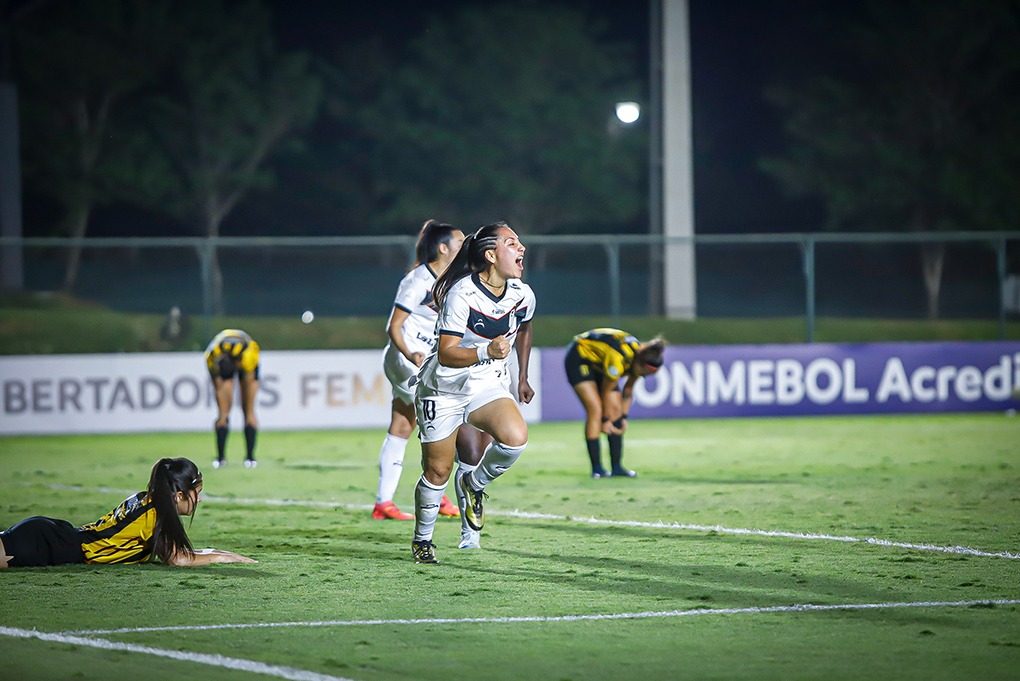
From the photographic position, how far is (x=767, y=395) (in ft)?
73.4

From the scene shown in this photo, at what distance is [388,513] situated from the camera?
1132 centimetres

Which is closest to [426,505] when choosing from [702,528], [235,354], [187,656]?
→ [702,528]

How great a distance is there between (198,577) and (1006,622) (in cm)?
446

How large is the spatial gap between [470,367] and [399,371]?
2375 millimetres

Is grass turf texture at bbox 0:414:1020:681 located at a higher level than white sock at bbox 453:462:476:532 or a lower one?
lower

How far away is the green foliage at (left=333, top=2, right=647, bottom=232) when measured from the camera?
168 feet

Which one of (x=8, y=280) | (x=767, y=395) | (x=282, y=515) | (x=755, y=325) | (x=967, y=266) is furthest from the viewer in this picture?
(x=967, y=266)

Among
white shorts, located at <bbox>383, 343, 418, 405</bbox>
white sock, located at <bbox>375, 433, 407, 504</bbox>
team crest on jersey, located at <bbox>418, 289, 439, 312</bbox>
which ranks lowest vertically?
white sock, located at <bbox>375, 433, 407, 504</bbox>

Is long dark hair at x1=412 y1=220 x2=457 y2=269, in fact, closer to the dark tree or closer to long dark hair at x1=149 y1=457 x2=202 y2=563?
long dark hair at x1=149 y1=457 x2=202 y2=563

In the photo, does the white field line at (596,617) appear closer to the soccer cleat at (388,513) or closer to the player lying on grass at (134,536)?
the player lying on grass at (134,536)

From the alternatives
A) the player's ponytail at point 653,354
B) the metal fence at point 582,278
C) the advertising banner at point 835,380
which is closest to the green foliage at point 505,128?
the metal fence at point 582,278

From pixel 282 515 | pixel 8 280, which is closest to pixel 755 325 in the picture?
pixel 8 280

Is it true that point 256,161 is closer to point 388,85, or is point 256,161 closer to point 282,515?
point 388,85

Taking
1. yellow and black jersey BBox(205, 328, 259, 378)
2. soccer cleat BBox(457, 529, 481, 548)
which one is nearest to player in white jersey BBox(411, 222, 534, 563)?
soccer cleat BBox(457, 529, 481, 548)
